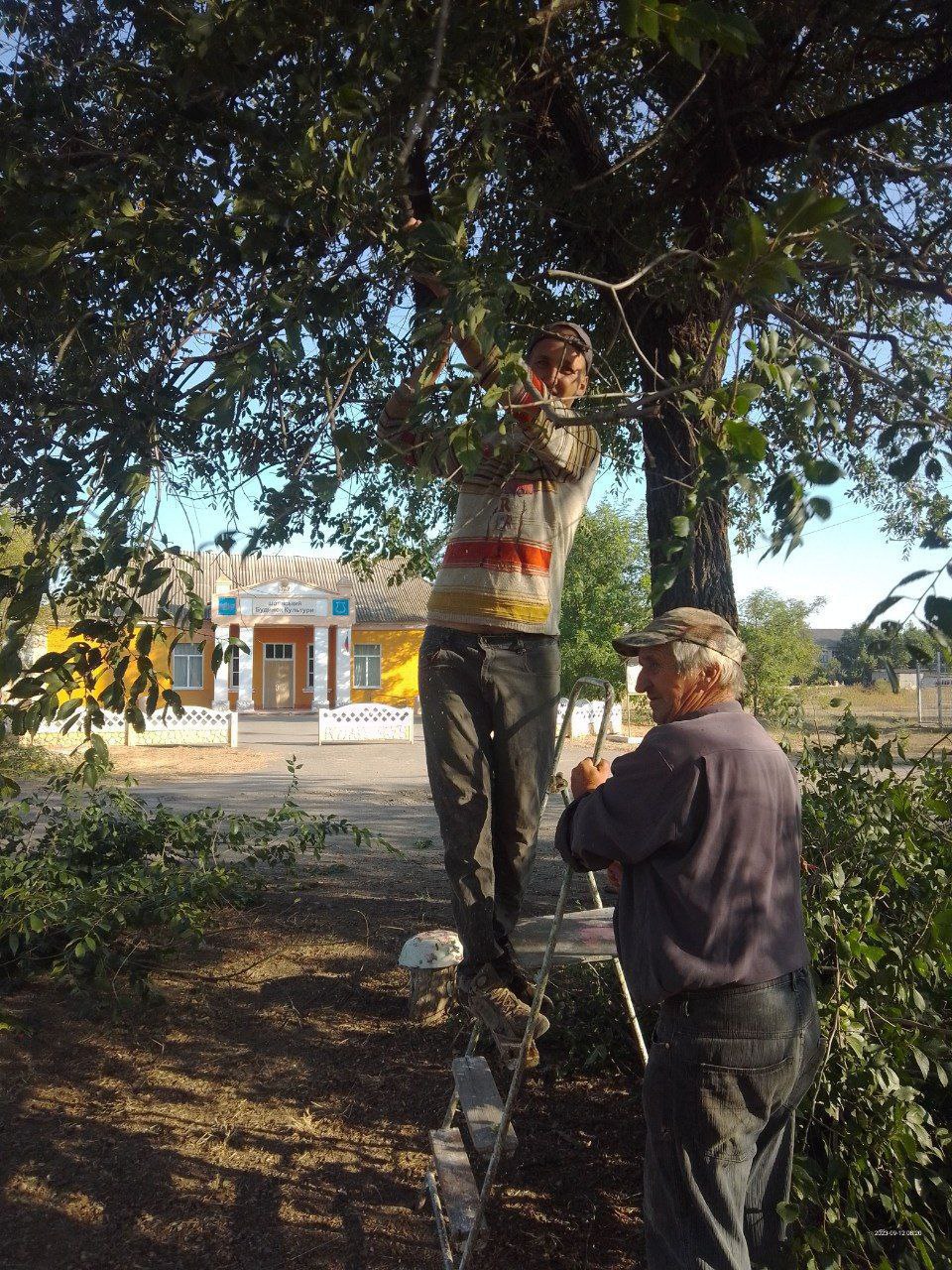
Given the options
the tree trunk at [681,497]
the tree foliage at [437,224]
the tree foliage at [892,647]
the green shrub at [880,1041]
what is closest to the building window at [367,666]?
the tree foliage at [437,224]

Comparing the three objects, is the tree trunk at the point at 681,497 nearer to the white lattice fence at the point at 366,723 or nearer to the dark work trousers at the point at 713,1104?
the dark work trousers at the point at 713,1104

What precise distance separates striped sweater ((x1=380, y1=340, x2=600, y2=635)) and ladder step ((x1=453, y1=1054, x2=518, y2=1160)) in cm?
139

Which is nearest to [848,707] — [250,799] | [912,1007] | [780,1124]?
[912,1007]

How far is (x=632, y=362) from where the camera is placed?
18.2ft

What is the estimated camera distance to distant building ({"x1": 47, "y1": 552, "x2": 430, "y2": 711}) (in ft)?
109

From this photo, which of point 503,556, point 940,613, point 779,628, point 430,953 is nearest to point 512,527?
point 503,556

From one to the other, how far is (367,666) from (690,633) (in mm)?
33446

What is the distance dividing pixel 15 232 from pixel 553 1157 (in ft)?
11.3

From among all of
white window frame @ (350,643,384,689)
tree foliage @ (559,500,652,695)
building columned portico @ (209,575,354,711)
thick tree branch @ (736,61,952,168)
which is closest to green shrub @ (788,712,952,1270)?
thick tree branch @ (736,61,952,168)

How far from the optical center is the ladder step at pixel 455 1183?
102 inches

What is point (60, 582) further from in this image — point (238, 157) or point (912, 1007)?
point (912, 1007)

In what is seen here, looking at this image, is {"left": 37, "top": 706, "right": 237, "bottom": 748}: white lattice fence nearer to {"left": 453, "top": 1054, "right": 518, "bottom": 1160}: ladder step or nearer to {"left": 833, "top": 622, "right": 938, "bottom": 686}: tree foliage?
{"left": 453, "top": 1054, "right": 518, "bottom": 1160}: ladder step

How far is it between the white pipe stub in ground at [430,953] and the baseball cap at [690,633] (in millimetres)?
2480

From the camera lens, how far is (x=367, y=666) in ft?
116
